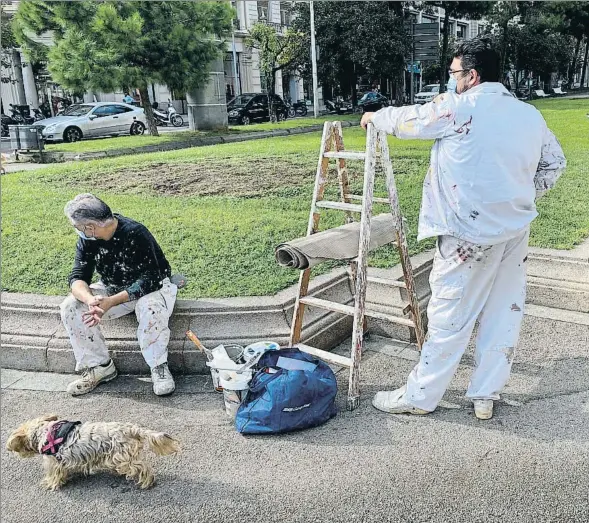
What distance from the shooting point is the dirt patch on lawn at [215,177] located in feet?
27.5

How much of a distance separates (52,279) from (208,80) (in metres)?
16.4

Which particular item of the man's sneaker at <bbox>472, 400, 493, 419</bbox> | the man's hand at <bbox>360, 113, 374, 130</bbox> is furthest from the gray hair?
the man's sneaker at <bbox>472, 400, 493, 419</bbox>

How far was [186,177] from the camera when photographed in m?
9.33

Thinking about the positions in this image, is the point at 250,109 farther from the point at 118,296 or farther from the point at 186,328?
the point at 118,296

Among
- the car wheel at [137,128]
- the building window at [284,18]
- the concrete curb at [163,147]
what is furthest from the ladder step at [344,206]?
the building window at [284,18]

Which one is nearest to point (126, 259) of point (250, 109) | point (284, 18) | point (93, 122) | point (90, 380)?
point (90, 380)

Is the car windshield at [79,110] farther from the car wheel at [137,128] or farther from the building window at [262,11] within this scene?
the building window at [262,11]

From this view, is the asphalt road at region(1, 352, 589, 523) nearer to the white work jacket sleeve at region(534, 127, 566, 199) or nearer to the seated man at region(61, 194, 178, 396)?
the seated man at region(61, 194, 178, 396)

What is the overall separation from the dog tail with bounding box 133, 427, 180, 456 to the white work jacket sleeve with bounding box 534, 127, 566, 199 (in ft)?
7.44

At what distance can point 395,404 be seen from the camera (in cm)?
336

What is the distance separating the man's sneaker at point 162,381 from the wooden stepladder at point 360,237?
79 centimetres

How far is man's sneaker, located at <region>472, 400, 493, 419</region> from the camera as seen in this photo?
3.27 m

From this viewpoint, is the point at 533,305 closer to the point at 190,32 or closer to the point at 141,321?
the point at 141,321

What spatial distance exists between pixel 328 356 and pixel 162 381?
102cm
